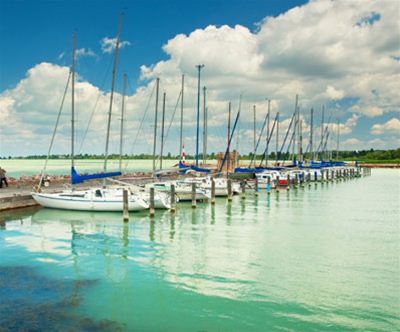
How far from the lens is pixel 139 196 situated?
3031 centimetres

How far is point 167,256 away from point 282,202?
24284 millimetres

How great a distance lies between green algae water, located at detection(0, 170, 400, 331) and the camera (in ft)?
36.9

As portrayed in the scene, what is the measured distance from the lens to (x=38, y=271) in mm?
15477

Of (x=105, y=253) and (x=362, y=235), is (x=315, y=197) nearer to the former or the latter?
(x=362, y=235)

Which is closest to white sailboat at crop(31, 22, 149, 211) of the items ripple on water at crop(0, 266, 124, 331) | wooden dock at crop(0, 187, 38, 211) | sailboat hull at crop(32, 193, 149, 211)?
sailboat hull at crop(32, 193, 149, 211)

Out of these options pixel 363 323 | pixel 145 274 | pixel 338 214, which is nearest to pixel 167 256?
pixel 145 274

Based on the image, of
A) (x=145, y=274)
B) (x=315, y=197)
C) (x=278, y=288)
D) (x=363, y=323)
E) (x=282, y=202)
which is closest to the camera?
(x=363, y=323)

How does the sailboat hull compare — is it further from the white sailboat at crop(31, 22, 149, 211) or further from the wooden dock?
the wooden dock

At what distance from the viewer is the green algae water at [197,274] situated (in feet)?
36.9

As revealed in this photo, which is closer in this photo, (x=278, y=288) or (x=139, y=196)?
(x=278, y=288)

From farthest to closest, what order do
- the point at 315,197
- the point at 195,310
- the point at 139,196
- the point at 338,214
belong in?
1. the point at 315,197
2. the point at 338,214
3. the point at 139,196
4. the point at 195,310

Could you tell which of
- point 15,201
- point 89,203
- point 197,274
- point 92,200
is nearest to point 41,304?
point 197,274

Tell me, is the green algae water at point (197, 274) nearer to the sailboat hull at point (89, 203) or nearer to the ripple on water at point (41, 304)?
the ripple on water at point (41, 304)

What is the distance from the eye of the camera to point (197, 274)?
1537cm
